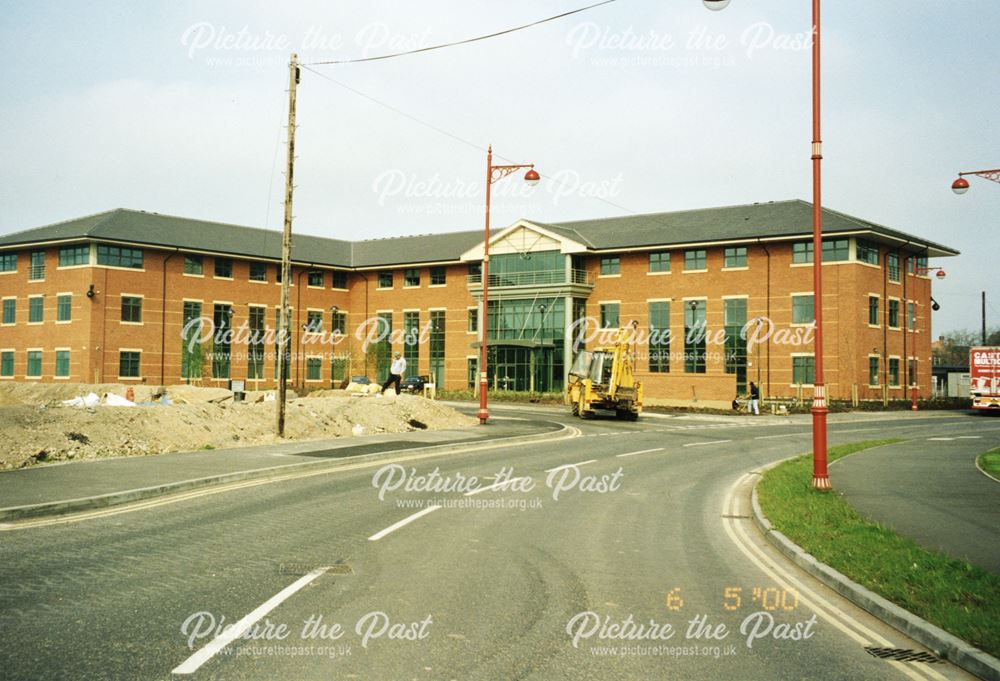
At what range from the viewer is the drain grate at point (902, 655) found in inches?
228

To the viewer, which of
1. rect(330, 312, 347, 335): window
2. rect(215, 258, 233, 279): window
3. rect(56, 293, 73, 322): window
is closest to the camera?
rect(56, 293, 73, 322): window

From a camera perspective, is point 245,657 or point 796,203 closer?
point 245,657

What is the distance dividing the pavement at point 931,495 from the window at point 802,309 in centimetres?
2990

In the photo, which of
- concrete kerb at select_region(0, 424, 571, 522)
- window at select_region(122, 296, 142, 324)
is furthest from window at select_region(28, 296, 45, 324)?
concrete kerb at select_region(0, 424, 571, 522)

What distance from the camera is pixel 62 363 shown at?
55250 mm

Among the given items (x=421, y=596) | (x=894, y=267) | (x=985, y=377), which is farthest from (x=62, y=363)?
(x=985, y=377)

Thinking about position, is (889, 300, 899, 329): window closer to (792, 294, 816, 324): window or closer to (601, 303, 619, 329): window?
(792, 294, 816, 324): window

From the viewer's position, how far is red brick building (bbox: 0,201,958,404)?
168ft

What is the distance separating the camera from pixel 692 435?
2873 cm

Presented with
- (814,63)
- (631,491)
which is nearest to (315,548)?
(631,491)

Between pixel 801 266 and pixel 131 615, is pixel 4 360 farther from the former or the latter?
pixel 131 615

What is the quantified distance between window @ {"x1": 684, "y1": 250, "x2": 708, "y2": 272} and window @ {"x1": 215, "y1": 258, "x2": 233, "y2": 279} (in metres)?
33.9

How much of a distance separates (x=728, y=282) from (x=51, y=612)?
2030 inches

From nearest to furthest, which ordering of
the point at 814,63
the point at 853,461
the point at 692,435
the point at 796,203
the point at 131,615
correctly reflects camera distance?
1. the point at 131,615
2. the point at 814,63
3. the point at 853,461
4. the point at 692,435
5. the point at 796,203
